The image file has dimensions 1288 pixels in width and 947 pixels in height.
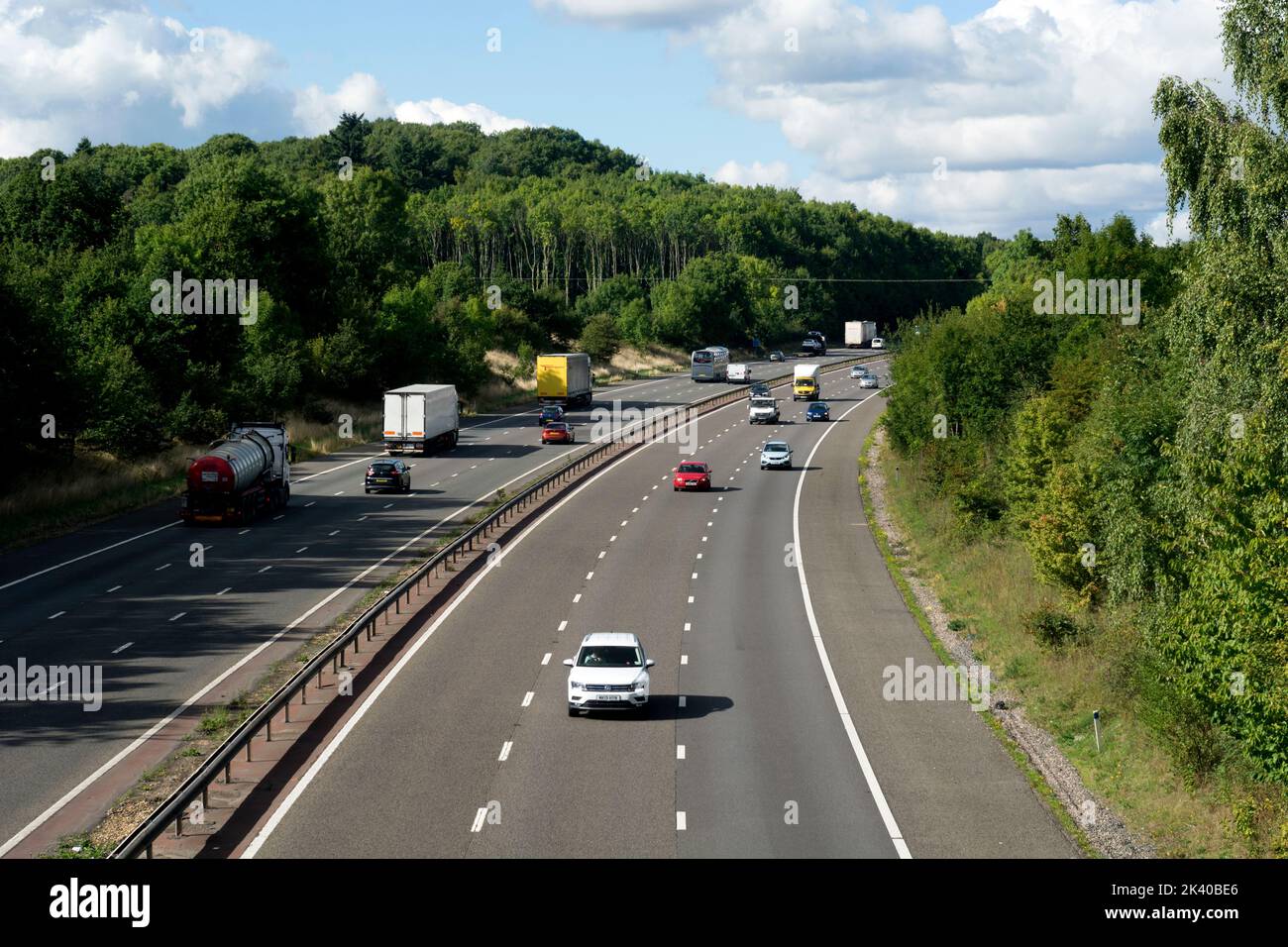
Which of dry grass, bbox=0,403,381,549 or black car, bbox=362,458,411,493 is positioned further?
black car, bbox=362,458,411,493

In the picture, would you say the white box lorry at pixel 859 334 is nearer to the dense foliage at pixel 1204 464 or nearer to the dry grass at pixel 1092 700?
the dry grass at pixel 1092 700

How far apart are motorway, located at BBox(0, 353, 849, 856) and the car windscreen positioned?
7.46 m

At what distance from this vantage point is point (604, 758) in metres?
24.8

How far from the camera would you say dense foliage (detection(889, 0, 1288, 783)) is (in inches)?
898

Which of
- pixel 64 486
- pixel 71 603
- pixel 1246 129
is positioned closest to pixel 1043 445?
pixel 1246 129

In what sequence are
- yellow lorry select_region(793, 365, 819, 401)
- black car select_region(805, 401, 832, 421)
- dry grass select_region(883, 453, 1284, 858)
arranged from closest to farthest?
1. dry grass select_region(883, 453, 1284, 858)
2. black car select_region(805, 401, 832, 421)
3. yellow lorry select_region(793, 365, 819, 401)

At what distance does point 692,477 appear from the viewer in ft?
216

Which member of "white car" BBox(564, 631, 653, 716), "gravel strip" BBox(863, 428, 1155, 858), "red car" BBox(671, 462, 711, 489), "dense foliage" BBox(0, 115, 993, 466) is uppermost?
"dense foliage" BBox(0, 115, 993, 466)

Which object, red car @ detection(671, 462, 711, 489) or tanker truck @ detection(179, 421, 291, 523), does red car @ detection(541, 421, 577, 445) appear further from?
tanker truck @ detection(179, 421, 291, 523)

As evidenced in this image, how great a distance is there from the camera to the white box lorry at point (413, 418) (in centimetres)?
7575

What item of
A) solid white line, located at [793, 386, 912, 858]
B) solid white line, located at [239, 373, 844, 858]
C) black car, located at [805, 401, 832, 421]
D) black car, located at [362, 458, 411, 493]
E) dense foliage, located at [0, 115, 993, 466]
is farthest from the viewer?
black car, located at [805, 401, 832, 421]

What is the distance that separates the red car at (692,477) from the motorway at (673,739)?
16.0 metres

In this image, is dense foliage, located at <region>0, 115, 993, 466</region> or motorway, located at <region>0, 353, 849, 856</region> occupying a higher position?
dense foliage, located at <region>0, 115, 993, 466</region>

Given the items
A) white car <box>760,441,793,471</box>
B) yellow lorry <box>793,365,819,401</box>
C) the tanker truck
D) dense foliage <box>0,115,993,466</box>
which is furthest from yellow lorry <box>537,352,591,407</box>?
the tanker truck
